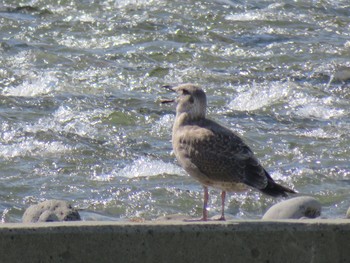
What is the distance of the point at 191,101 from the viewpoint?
22.3 feet

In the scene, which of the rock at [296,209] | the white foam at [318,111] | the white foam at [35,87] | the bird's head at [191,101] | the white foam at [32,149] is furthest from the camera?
the white foam at [35,87]

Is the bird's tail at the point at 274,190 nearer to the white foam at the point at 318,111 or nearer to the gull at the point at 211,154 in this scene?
the gull at the point at 211,154

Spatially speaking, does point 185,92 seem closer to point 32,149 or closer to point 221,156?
point 221,156

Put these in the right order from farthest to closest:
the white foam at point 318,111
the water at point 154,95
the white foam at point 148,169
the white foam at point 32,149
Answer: the white foam at point 318,111 < the white foam at point 32,149 < the white foam at point 148,169 < the water at point 154,95

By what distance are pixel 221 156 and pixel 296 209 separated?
5.86 ft

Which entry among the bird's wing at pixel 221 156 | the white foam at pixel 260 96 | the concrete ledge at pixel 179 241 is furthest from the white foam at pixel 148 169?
the concrete ledge at pixel 179 241

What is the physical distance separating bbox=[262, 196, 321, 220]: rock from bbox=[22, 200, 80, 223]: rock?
1.52 metres

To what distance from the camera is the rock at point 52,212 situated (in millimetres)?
7938

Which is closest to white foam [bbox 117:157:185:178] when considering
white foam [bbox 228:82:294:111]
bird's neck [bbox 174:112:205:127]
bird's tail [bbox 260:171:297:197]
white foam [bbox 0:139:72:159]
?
white foam [bbox 0:139:72:159]

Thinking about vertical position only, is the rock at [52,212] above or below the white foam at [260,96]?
above

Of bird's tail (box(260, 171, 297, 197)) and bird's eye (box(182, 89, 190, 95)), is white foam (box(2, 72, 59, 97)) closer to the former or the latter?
bird's eye (box(182, 89, 190, 95))

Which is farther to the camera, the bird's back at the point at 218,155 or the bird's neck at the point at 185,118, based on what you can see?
the bird's neck at the point at 185,118

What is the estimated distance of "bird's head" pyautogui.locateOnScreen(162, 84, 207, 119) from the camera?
22.4 feet

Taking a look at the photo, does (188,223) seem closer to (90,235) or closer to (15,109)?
(90,235)
